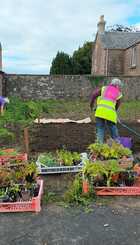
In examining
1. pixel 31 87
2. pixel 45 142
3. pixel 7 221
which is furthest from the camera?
pixel 31 87

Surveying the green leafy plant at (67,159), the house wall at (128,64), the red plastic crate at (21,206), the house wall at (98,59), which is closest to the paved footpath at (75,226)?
the red plastic crate at (21,206)

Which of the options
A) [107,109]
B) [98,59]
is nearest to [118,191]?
[107,109]

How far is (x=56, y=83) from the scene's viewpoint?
18297 millimetres

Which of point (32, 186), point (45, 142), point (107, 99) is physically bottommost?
point (32, 186)

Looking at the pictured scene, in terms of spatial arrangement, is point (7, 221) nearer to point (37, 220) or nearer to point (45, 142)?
point (37, 220)

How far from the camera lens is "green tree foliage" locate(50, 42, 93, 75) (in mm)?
36897

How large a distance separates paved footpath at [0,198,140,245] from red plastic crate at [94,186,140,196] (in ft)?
0.66

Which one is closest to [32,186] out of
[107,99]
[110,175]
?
[110,175]

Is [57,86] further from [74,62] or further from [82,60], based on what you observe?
[82,60]

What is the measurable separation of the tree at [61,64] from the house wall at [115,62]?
8.44m

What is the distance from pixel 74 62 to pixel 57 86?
22957 mm

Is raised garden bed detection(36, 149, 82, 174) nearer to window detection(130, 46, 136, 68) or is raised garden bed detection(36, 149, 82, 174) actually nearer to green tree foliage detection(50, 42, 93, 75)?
window detection(130, 46, 136, 68)

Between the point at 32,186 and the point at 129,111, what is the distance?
1049cm

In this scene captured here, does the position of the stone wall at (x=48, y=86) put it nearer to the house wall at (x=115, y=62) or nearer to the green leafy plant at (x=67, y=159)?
the house wall at (x=115, y=62)
